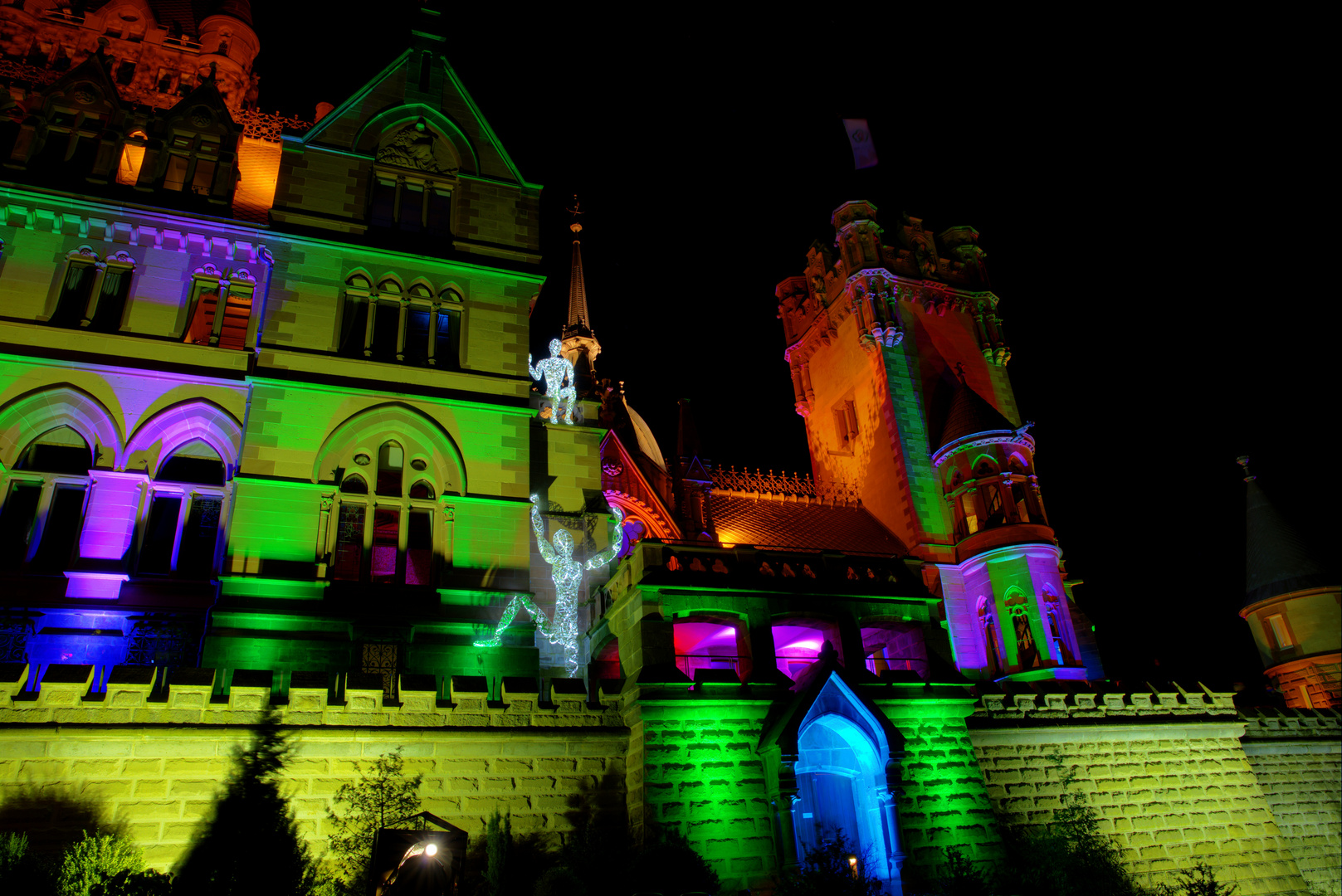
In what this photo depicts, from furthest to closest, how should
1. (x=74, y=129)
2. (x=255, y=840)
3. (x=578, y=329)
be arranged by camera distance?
1. (x=578, y=329)
2. (x=74, y=129)
3. (x=255, y=840)

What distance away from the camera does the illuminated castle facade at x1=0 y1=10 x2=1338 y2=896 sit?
1733 centimetres

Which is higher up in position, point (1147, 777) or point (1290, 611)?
point (1290, 611)

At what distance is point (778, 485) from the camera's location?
127 feet

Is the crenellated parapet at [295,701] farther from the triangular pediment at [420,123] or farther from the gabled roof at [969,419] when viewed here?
the gabled roof at [969,419]

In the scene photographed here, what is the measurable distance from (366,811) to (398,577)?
21.4ft

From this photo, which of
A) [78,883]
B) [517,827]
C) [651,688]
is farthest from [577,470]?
[78,883]

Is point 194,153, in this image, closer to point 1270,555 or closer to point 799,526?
point 799,526

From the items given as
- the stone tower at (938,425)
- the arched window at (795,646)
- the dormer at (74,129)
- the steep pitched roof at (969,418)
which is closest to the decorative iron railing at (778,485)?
the stone tower at (938,425)

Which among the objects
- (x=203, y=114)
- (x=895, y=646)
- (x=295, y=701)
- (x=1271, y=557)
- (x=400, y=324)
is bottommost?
(x=295, y=701)

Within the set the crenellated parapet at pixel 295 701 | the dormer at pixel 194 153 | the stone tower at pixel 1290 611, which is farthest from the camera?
the stone tower at pixel 1290 611

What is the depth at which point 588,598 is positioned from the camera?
23703 millimetres

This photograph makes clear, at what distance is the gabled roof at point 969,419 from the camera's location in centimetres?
3412

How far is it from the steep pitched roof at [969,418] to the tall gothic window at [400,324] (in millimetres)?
20301

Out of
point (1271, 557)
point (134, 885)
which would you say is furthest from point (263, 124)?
point (1271, 557)
